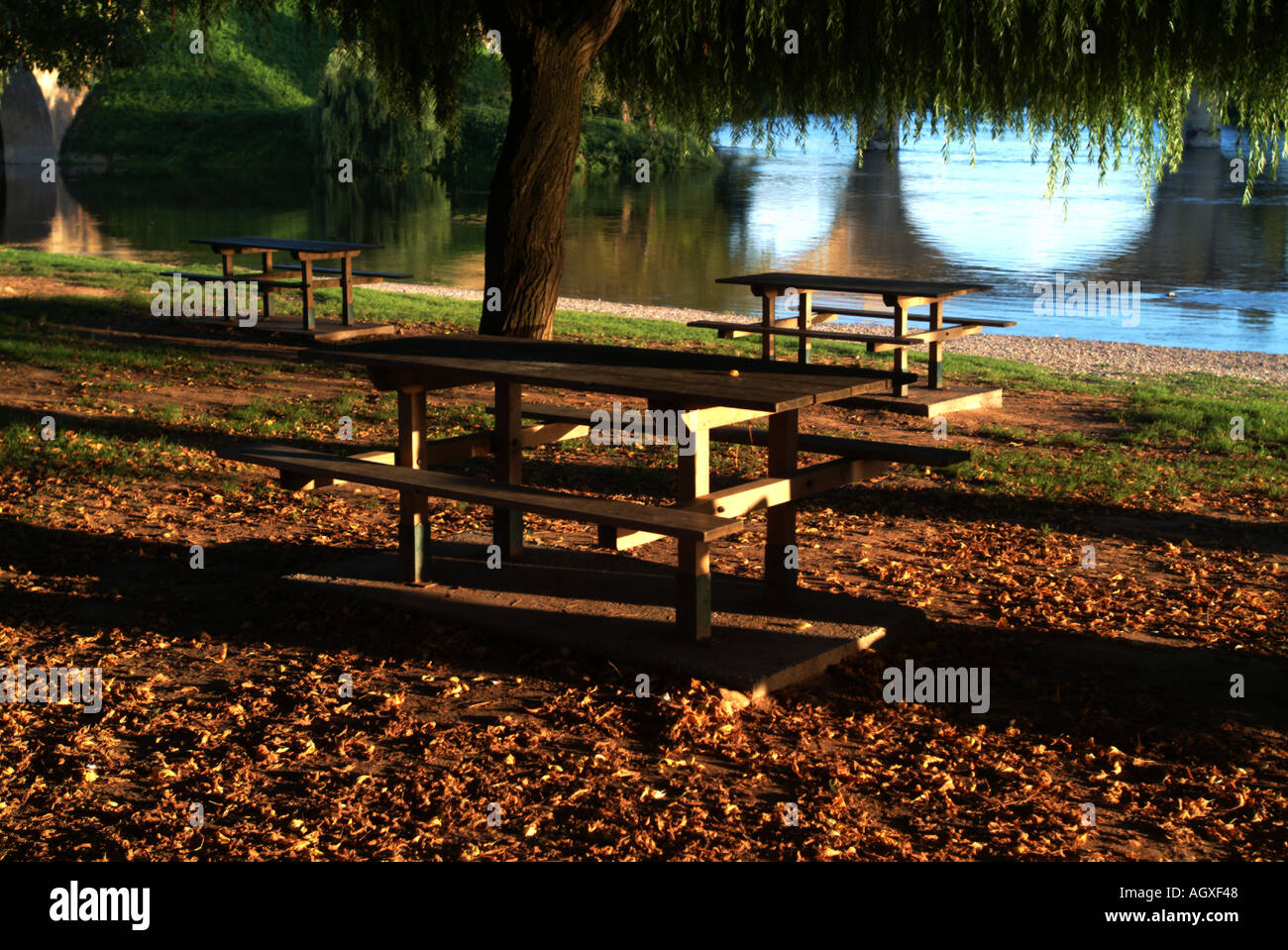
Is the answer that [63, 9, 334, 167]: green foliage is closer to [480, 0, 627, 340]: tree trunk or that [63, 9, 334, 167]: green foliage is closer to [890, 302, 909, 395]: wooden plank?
[890, 302, 909, 395]: wooden plank

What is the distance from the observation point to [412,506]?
630cm

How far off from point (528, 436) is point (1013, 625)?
2.51m

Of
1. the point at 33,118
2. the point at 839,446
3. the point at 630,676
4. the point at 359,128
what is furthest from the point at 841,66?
the point at 33,118

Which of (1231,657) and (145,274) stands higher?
(145,274)

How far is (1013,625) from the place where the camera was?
20.3ft

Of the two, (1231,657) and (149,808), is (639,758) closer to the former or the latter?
(149,808)

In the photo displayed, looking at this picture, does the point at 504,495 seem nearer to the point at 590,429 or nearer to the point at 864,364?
the point at 590,429

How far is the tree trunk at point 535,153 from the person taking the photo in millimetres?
9023

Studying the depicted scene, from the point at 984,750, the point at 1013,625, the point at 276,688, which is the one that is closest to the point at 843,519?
the point at 1013,625

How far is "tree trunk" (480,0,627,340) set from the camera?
9.02m

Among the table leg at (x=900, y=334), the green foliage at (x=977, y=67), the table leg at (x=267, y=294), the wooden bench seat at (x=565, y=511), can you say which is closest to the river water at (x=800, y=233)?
the table leg at (x=900, y=334)

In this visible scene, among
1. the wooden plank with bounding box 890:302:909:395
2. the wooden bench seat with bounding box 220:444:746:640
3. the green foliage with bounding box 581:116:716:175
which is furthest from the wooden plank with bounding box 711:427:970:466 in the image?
the green foliage with bounding box 581:116:716:175
